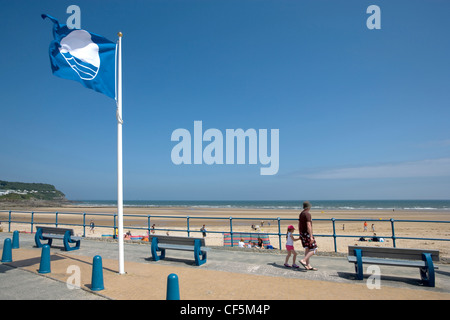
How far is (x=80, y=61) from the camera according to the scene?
23.1ft

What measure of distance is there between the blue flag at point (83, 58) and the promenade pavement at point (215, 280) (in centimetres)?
460

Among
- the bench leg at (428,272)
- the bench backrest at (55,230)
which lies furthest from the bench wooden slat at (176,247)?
the bench leg at (428,272)

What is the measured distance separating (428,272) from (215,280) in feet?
14.6

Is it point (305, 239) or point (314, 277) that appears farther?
point (305, 239)

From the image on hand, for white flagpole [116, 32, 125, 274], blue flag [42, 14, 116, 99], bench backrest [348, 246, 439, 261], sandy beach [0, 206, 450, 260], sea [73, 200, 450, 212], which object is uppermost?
blue flag [42, 14, 116, 99]

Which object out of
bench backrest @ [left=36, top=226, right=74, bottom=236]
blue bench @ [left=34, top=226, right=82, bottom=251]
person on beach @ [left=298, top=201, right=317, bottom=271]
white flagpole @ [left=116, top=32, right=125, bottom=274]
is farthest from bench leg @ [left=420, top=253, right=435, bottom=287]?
bench backrest @ [left=36, top=226, right=74, bottom=236]

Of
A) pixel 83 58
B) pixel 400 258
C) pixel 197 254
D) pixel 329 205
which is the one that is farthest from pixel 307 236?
pixel 329 205

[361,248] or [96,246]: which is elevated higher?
[361,248]

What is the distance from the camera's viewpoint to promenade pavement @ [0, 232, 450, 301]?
5.18 meters

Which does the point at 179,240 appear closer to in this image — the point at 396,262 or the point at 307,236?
the point at 307,236

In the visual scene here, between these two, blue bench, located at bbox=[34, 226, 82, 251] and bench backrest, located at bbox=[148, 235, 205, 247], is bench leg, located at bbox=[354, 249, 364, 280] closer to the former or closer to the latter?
bench backrest, located at bbox=[148, 235, 205, 247]
